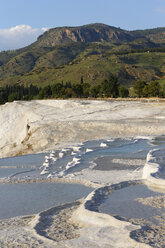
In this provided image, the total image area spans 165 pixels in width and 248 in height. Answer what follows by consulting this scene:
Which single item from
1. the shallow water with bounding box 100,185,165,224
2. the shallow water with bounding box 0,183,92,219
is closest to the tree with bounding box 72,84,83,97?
the shallow water with bounding box 0,183,92,219

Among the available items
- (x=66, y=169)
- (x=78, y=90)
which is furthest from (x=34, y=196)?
(x=78, y=90)

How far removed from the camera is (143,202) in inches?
383

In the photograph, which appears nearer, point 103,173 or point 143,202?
point 143,202

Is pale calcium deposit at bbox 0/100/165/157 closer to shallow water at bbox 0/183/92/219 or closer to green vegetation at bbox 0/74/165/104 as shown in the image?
shallow water at bbox 0/183/92/219

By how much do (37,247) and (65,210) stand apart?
2849 millimetres

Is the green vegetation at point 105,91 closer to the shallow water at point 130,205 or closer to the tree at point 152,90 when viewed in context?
the tree at point 152,90

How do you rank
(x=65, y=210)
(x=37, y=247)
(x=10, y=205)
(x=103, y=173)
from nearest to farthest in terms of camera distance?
(x=37, y=247), (x=65, y=210), (x=10, y=205), (x=103, y=173)

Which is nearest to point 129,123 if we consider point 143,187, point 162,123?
point 162,123

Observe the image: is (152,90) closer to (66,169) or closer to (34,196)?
(66,169)

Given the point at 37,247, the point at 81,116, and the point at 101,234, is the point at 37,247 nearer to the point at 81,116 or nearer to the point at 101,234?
the point at 101,234

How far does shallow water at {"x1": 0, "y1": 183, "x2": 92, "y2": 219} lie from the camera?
1011 centimetres

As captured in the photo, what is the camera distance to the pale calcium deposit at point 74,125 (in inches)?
1170

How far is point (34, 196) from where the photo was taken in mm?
11586

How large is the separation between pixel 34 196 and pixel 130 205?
11.5ft
